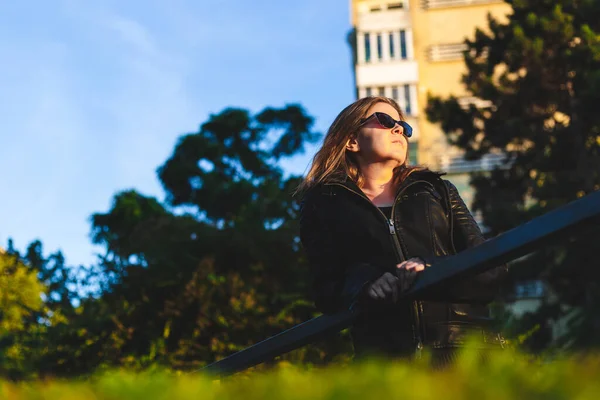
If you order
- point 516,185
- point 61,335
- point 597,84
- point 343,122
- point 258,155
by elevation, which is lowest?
point 61,335

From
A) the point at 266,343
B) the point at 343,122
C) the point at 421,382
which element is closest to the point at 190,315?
the point at 343,122

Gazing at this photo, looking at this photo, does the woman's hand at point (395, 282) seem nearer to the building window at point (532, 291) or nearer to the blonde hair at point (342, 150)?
the blonde hair at point (342, 150)

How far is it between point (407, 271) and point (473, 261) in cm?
34

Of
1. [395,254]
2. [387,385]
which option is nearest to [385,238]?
[395,254]

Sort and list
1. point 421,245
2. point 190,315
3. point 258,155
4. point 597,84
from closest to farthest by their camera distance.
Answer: point 421,245 < point 190,315 < point 597,84 < point 258,155

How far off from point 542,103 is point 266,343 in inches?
766

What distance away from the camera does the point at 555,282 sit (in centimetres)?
1916

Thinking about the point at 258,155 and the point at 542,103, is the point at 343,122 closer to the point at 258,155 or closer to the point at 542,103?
the point at 542,103

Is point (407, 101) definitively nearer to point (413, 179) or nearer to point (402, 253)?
point (413, 179)

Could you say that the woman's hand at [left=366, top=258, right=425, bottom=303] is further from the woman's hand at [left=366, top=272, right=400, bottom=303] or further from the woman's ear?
the woman's ear

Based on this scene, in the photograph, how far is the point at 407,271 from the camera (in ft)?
6.28

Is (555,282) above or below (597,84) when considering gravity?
below

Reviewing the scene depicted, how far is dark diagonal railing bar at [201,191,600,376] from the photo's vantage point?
4.81 ft

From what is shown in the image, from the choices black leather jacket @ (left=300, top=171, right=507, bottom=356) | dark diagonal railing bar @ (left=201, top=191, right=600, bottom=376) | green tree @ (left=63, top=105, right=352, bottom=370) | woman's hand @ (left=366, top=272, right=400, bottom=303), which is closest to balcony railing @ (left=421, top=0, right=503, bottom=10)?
green tree @ (left=63, top=105, right=352, bottom=370)
